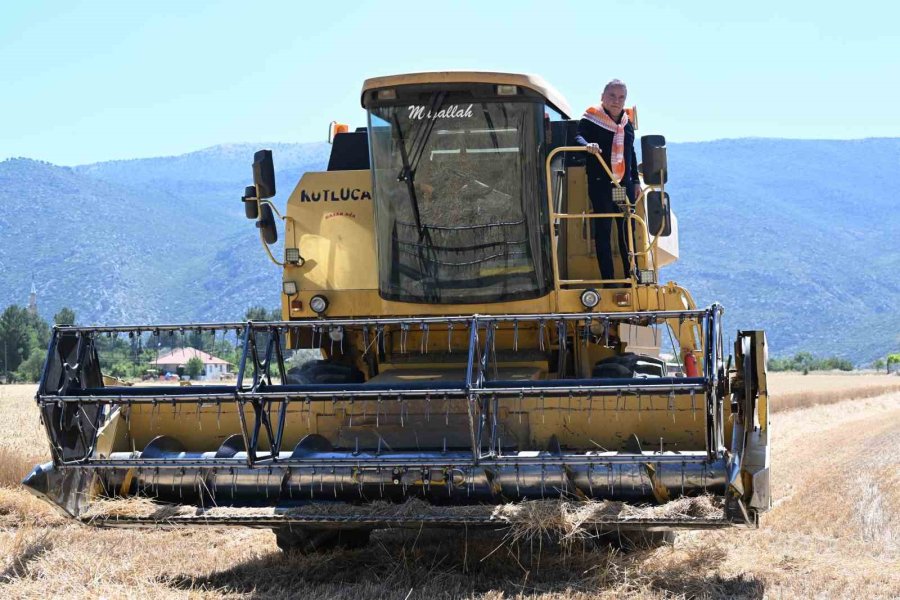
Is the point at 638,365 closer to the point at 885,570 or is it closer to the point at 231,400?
the point at 885,570

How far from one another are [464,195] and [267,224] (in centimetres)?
155

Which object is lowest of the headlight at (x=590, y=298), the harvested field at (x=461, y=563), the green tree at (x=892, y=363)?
the green tree at (x=892, y=363)

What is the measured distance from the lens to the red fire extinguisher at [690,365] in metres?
7.61

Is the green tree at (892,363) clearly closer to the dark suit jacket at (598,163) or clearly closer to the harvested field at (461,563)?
→ the dark suit jacket at (598,163)

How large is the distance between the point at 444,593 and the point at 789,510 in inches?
152

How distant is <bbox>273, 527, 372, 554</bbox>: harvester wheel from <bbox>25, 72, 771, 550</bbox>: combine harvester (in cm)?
2

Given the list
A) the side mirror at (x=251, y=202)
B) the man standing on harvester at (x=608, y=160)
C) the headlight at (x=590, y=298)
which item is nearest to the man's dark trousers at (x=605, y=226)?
the man standing on harvester at (x=608, y=160)

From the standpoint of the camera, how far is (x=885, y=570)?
20.7 ft

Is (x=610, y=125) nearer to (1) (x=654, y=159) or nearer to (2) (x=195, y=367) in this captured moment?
(1) (x=654, y=159)

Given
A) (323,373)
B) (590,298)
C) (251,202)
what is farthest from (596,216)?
(251,202)

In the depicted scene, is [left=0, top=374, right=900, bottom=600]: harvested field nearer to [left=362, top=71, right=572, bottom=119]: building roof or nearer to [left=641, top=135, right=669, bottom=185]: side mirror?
[left=641, top=135, right=669, bottom=185]: side mirror

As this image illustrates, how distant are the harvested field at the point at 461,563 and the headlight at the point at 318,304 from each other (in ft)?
5.24

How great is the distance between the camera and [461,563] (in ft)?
21.6

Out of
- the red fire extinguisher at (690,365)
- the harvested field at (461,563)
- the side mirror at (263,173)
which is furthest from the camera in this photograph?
the side mirror at (263,173)
